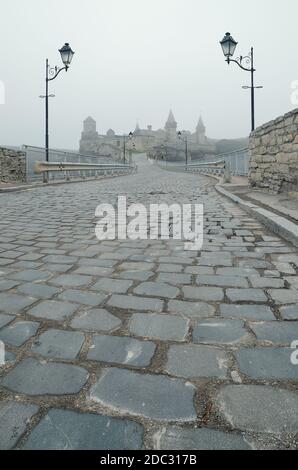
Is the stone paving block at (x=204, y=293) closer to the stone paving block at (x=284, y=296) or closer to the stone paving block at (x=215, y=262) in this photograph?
the stone paving block at (x=284, y=296)

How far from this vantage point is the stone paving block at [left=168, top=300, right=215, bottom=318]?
2.49 m

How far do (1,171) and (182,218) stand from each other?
9153 mm

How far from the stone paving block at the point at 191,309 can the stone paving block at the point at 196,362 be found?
1.39 ft

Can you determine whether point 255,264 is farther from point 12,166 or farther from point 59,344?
point 12,166

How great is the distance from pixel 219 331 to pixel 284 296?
0.84 m

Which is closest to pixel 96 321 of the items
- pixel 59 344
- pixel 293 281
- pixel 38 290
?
pixel 59 344

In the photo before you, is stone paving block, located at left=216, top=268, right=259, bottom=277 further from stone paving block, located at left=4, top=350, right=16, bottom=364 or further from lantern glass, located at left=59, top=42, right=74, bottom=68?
lantern glass, located at left=59, top=42, right=74, bottom=68

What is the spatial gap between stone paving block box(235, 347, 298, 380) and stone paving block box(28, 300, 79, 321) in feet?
3.99

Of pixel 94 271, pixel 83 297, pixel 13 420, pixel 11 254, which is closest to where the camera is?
pixel 13 420

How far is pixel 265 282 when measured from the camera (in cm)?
312

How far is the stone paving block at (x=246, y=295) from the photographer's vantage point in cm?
274

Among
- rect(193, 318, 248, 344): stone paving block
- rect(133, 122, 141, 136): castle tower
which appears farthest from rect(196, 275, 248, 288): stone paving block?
rect(133, 122, 141, 136): castle tower

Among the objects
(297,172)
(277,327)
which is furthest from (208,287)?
(297,172)
